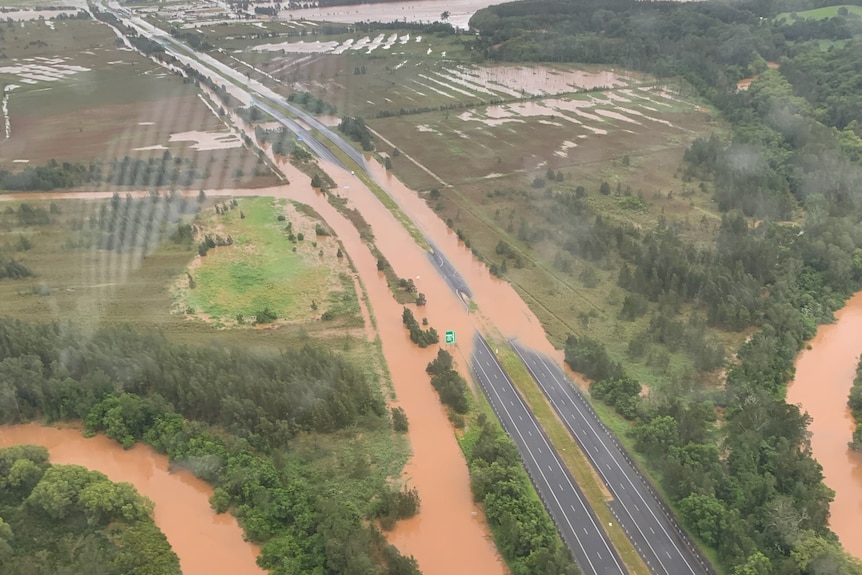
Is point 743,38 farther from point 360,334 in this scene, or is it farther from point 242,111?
point 360,334

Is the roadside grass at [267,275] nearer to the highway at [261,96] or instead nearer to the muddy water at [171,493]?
the muddy water at [171,493]

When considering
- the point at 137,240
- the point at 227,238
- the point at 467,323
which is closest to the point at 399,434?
the point at 467,323

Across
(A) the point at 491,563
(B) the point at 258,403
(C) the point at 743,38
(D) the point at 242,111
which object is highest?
(C) the point at 743,38

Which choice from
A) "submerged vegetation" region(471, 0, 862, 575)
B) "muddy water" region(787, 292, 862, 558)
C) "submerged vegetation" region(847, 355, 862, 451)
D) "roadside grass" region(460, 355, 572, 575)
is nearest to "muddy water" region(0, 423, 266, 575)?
"roadside grass" region(460, 355, 572, 575)

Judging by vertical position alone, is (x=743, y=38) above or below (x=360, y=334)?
above

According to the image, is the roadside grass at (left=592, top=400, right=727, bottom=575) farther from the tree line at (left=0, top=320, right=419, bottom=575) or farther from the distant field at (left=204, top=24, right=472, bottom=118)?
the distant field at (left=204, top=24, right=472, bottom=118)

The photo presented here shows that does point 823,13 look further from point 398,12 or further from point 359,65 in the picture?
point 398,12
